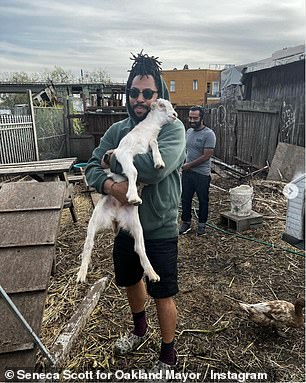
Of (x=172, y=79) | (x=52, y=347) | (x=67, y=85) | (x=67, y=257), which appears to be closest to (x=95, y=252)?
(x=67, y=257)

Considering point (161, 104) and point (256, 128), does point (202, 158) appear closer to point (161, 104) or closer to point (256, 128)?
point (161, 104)

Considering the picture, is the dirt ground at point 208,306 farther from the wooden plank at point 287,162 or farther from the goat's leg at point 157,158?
the wooden plank at point 287,162

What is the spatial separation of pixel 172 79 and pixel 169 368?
3820cm

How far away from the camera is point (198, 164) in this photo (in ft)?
15.3

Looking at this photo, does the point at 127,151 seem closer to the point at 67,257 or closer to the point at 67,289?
the point at 67,289

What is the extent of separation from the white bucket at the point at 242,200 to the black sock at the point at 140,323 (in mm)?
2968

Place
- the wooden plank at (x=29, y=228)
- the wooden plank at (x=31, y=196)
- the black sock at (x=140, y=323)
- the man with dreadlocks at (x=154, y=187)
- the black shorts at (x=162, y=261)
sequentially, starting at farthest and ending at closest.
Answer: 1. the wooden plank at (x=31, y=196)
2. the wooden plank at (x=29, y=228)
3. the black sock at (x=140, y=323)
4. the black shorts at (x=162, y=261)
5. the man with dreadlocks at (x=154, y=187)

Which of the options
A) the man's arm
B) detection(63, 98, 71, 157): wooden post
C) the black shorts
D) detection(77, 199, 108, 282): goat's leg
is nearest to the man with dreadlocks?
the black shorts

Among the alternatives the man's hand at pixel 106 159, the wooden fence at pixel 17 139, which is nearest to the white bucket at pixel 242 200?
the man's hand at pixel 106 159

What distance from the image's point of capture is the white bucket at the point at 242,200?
16.6 feet

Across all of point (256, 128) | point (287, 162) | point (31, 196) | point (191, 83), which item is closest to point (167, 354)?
point (31, 196)

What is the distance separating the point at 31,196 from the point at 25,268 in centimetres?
158

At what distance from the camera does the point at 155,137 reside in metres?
2.09

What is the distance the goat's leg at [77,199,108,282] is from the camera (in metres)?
2.11
